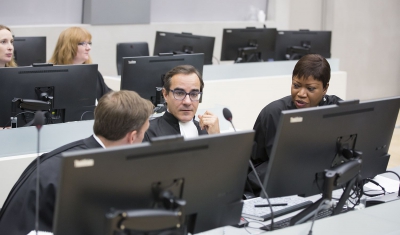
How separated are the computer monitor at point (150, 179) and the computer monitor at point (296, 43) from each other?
4.54 meters

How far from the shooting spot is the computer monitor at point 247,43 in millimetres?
6258

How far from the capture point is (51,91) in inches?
143

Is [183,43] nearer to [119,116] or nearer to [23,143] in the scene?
[23,143]

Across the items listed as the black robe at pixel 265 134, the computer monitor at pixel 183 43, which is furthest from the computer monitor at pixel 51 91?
the computer monitor at pixel 183 43

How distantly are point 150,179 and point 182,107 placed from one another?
4.29ft

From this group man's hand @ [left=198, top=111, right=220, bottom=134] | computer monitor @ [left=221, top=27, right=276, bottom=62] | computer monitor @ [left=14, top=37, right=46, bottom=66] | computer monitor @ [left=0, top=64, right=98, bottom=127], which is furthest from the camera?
computer monitor @ [left=221, top=27, right=276, bottom=62]

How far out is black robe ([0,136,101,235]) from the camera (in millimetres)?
2191

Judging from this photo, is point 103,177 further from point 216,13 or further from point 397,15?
point 397,15

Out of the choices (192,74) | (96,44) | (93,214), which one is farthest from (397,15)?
(93,214)

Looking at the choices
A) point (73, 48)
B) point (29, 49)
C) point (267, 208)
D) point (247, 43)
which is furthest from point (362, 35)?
point (267, 208)

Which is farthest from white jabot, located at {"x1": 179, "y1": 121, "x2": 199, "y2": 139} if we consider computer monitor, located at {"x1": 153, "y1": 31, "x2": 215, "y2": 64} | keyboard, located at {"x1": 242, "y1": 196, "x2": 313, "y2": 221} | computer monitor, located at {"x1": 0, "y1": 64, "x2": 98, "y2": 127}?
computer monitor, located at {"x1": 153, "y1": 31, "x2": 215, "y2": 64}

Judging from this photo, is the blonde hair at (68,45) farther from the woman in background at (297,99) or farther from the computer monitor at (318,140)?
the computer monitor at (318,140)

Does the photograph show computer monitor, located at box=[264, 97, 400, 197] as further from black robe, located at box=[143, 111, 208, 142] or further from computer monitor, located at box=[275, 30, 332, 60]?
computer monitor, located at box=[275, 30, 332, 60]

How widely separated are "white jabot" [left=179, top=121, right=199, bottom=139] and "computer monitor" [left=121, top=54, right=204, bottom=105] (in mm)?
913
